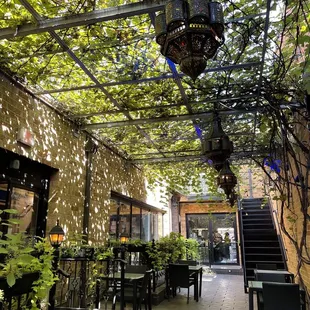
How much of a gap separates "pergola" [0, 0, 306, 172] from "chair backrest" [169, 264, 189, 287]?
9.53ft

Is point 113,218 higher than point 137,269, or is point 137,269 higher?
point 113,218

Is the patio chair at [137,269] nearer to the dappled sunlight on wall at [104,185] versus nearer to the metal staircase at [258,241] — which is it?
the dappled sunlight on wall at [104,185]

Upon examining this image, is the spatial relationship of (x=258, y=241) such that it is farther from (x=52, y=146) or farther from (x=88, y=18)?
(x=88, y=18)

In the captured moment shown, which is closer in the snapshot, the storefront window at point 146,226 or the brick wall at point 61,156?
the brick wall at point 61,156

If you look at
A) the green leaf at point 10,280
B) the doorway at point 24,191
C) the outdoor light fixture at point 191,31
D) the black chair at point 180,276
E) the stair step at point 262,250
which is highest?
the outdoor light fixture at point 191,31

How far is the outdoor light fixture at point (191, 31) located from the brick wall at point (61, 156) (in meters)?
2.96

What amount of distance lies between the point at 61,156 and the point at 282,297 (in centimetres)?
385

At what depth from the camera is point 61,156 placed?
487 centimetres

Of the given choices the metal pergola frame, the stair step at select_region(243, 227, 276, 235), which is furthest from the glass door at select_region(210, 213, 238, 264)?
the metal pergola frame

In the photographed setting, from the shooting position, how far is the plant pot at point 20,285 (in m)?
1.84

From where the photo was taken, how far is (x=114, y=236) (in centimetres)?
689

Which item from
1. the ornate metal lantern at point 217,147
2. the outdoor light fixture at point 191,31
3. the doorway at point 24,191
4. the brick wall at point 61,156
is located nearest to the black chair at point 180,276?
the brick wall at point 61,156

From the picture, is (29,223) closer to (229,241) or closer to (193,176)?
(193,176)

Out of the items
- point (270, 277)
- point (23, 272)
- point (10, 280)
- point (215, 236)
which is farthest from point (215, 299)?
point (215, 236)
